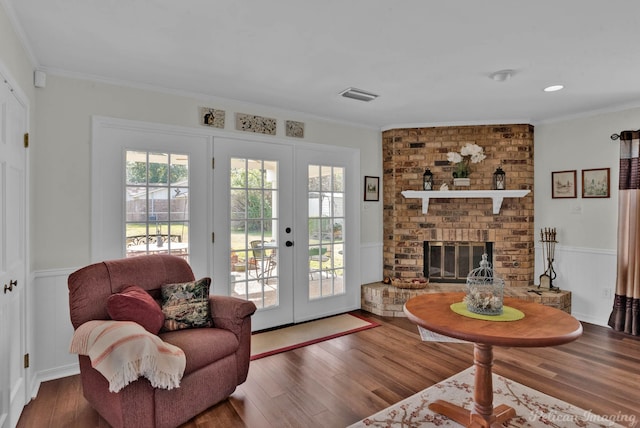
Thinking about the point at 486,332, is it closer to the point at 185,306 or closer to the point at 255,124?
the point at 185,306

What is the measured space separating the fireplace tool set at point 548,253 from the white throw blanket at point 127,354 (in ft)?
13.4

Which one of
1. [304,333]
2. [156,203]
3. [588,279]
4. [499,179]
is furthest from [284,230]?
[588,279]

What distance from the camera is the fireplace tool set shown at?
4215mm

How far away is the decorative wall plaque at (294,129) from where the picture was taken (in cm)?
391

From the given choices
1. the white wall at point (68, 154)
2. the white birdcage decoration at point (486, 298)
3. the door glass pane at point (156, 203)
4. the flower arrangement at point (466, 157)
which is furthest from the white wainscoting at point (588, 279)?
the white wall at point (68, 154)

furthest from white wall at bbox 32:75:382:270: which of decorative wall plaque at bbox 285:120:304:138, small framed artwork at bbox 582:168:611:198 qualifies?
small framed artwork at bbox 582:168:611:198

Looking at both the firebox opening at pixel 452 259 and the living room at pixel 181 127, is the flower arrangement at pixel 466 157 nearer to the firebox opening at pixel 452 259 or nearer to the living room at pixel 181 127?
the living room at pixel 181 127

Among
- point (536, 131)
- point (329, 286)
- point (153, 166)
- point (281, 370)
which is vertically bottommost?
point (281, 370)

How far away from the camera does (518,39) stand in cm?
227

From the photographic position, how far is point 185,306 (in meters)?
2.46

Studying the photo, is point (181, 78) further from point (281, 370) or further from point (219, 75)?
point (281, 370)

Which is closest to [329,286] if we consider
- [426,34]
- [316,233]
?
[316,233]

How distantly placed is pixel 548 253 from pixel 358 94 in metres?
3.01

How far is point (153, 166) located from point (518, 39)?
294cm
